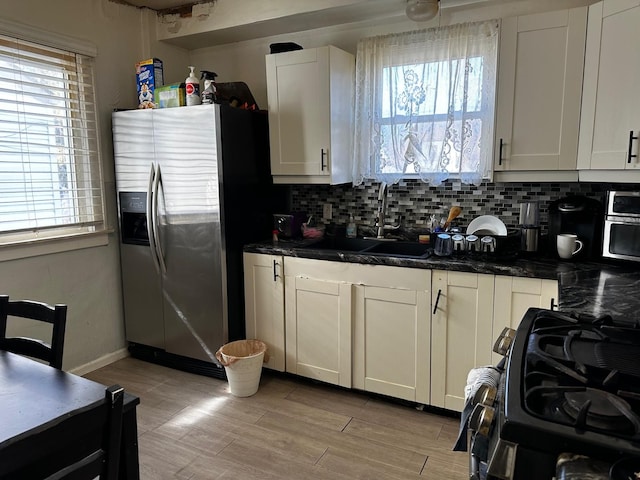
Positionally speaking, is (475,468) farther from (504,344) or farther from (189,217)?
(189,217)

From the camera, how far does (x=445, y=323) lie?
2.40m

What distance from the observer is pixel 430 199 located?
295 cm

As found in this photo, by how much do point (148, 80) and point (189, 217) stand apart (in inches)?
38.9

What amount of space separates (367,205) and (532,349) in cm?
214

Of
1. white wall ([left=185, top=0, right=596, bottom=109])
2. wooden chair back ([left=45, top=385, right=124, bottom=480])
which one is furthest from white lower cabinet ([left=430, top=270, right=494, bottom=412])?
wooden chair back ([left=45, top=385, right=124, bottom=480])

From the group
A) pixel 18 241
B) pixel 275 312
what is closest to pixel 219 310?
pixel 275 312

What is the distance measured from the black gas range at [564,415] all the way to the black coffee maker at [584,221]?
4.46 ft

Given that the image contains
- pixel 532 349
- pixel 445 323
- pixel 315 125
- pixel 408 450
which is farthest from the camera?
pixel 315 125

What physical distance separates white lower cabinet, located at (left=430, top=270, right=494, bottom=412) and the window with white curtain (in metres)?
0.64

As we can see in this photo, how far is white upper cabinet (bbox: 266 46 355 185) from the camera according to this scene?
9.22 ft

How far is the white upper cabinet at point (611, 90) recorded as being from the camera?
203 centimetres

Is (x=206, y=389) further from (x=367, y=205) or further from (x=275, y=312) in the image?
(x=367, y=205)

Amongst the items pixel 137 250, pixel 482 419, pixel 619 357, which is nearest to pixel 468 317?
pixel 619 357

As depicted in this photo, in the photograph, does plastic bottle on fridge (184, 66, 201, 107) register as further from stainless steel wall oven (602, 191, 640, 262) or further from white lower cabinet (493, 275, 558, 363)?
stainless steel wall oven (602, 191, 640, 262)
